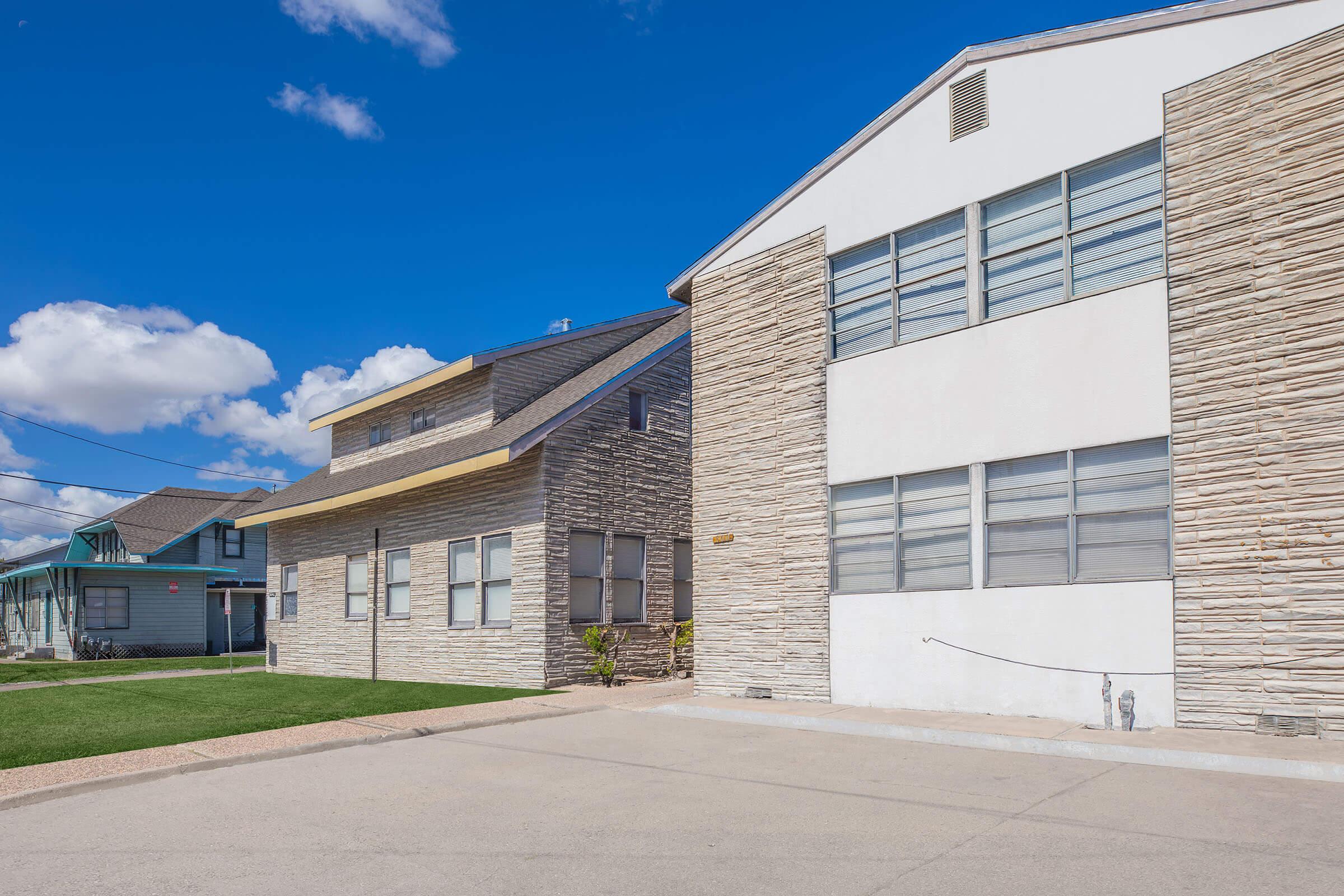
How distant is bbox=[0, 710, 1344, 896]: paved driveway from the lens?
577cm

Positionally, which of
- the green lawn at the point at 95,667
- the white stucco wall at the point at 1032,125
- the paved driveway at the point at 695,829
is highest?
the white stucco wall at the point at 1032,125

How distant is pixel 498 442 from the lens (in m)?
18.0

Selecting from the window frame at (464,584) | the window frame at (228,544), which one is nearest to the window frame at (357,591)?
the window frame at (464,584)

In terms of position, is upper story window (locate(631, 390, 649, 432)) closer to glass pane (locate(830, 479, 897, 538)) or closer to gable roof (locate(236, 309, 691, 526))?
gable roof (locate(236, 309, 691, 526))

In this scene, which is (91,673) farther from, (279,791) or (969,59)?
(969,59)

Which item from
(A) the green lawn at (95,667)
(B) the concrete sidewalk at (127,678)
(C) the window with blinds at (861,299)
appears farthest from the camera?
(A) the green lawn at (95,667)

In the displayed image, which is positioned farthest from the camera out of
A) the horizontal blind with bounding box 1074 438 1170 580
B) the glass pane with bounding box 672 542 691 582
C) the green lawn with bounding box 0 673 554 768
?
the glass pane with bounding box 672 542 691 582

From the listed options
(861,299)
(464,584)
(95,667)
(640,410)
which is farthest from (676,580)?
(95,667)

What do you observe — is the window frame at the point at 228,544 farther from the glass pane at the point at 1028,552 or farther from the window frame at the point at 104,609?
the glass pane at the point at 1028,552

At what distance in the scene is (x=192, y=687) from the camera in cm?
1972

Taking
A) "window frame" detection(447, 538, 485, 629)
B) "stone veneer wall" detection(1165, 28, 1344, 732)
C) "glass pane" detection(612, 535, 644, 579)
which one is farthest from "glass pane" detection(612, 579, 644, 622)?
"stone veneer wall" detection(1165, 28, 1344, 732)

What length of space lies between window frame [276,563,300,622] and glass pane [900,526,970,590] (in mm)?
17306

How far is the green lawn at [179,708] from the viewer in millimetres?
11719

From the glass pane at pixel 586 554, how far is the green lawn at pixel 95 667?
13683 millimetres
